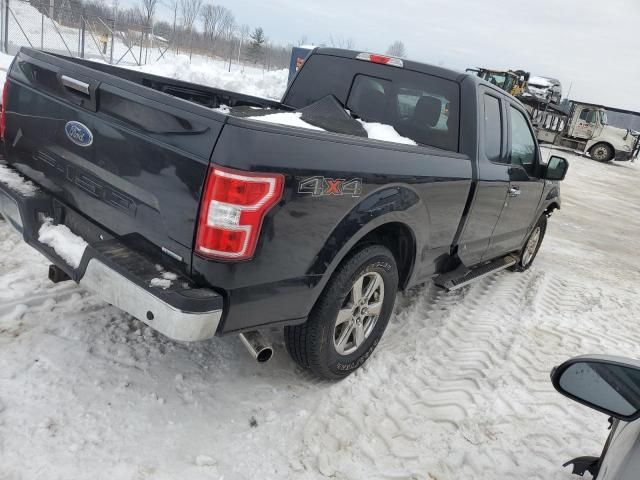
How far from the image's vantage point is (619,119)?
52.5m

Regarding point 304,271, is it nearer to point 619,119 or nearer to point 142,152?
point 142,152

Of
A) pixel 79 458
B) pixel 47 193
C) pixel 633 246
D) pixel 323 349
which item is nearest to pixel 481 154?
pixel 323 349

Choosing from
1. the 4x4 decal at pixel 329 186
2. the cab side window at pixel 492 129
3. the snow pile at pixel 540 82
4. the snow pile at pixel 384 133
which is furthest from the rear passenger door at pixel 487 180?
the snow pile at pixel 540 82

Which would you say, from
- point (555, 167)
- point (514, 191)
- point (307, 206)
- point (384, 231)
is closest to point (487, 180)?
point (514, 191)

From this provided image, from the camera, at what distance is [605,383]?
1696 mm

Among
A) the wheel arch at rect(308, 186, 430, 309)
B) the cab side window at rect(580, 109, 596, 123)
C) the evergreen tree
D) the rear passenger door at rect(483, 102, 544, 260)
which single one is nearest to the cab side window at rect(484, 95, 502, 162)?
A: the rear passenger door at rect(483, 102, 544, 260)

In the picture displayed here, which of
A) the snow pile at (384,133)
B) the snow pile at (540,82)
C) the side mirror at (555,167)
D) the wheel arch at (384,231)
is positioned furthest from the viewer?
the snow pile at (540,82)

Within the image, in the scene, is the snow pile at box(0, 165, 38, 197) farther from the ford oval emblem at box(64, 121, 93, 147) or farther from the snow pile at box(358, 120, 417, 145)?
the snow pile at box(358, 120, 417, 145)

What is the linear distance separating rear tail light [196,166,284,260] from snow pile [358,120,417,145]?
65.4 inches

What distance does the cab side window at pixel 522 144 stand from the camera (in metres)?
4.66

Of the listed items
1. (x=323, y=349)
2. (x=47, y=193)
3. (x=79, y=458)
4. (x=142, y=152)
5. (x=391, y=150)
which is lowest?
(x=79, y=458)

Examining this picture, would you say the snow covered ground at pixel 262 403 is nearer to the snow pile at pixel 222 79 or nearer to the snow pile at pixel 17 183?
the snow pile at pixel 17 183

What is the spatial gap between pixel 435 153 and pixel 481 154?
0.73 metres

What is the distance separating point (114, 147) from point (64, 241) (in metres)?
0.57
